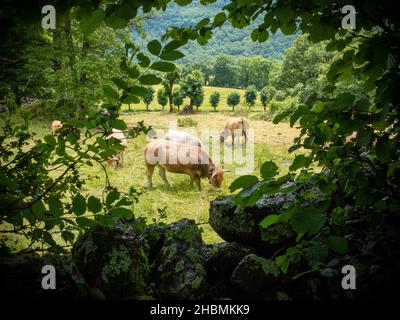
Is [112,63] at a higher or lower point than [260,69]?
lower

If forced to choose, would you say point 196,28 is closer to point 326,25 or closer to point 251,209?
point 326,25

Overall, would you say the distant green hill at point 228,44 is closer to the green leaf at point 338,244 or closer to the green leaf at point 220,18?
the green leaf at point 220,18

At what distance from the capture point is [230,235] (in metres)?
4.55

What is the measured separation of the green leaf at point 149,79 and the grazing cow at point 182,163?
38.8 feet

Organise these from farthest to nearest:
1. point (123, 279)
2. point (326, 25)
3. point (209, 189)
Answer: point (209, 189)
point (123, 279)
point (326, 25)

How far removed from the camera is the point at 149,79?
147 cm

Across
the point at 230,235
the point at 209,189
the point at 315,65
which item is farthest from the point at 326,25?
the point at 315,65

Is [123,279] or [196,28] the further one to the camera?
[123,279]

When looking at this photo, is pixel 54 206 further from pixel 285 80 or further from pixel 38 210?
pixel 285 80

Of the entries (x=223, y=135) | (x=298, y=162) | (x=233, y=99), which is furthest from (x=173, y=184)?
(x=233, y=99)

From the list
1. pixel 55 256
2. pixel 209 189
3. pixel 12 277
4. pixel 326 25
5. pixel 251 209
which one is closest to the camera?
pixel 326 25

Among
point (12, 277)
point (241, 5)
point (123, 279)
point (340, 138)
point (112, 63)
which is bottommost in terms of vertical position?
point (123, 279)

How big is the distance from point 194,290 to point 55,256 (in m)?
1.61

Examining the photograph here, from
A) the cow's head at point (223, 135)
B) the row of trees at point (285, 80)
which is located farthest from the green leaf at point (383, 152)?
the row of trees at point (285, 80)
